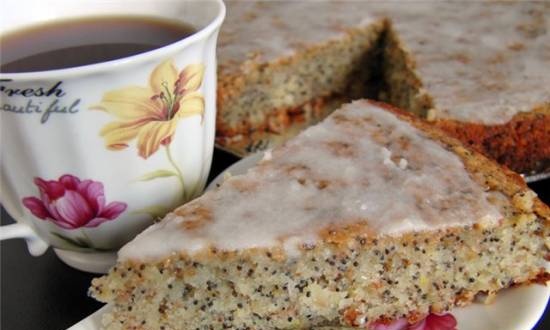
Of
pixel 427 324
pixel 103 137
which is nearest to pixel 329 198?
pixel 427 324

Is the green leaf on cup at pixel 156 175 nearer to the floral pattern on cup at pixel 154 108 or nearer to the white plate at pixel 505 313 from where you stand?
the floral pattern on cup at pixel 154 108

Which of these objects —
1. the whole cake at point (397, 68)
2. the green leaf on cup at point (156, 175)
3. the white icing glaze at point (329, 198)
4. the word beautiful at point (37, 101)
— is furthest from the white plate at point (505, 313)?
the whole cake at point (397, 68)

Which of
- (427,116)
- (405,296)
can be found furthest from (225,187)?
(427,116)

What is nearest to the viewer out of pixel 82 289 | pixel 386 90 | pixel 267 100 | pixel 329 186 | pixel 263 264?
pixel 263 264

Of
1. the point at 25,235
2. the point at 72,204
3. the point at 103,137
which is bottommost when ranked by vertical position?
the point at 25,235

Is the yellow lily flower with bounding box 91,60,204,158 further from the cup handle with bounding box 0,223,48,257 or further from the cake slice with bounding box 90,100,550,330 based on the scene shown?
the cup handle with bounding box 0,223,48,257

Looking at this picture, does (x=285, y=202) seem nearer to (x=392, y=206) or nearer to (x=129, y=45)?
(x=392, y=206)

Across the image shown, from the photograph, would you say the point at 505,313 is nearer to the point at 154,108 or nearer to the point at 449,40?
the point at 154,108
